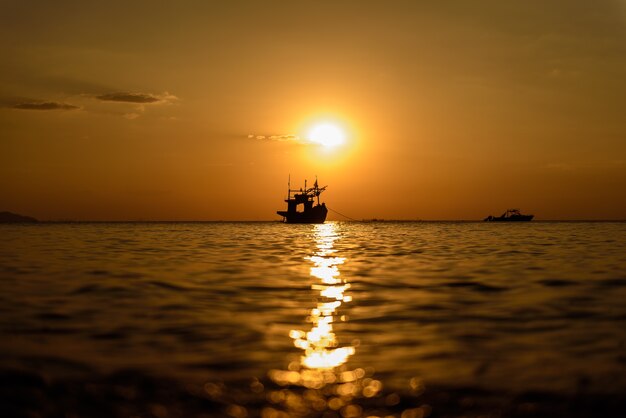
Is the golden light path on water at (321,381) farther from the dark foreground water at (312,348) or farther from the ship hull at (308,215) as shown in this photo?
the ship hull at (308,215)

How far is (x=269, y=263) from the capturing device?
79.9ft

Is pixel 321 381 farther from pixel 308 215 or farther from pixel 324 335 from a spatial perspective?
pixel 308 215

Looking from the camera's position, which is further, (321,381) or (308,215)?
(308,215)

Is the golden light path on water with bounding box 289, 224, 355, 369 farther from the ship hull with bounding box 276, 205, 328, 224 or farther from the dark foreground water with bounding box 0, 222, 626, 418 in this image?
the ship hull with bounding box 276, 205, 328, 224

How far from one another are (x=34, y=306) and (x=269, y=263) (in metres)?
12.8

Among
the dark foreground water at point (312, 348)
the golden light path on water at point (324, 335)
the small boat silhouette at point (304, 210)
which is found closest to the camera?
the dark foreground water at point (312, 348)

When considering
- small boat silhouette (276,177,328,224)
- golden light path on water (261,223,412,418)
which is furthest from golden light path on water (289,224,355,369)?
small boat silhouette (276,177,328,224)

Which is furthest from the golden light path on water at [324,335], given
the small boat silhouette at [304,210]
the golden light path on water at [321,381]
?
the small boat silhouette at [304,210]

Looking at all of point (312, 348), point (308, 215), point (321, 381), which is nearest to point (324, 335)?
point (312, 348)

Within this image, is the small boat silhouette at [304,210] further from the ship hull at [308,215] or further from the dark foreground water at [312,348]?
the dark foreground water at [312,348]

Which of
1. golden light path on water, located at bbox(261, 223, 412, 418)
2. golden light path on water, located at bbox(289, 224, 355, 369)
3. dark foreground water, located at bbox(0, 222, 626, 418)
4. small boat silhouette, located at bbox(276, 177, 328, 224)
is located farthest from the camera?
small boat silhouette, located at bbox(276, 177, 328, 224)

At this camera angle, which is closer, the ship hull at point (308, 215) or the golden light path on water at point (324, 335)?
the golden light path on water at point (324, 335)

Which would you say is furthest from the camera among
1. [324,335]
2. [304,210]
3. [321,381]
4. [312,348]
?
[304,210]

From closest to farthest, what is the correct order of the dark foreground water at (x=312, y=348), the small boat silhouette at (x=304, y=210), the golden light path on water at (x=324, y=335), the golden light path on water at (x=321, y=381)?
the golden light path on water at (x=321, y=381), the dark foreground water at (x=312, y=348), the golden light path on water at (x=324, y=335), the small boat silhouette at (x=304, y=210)
